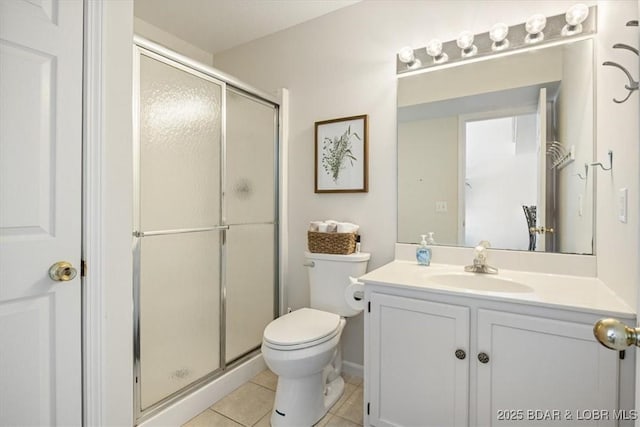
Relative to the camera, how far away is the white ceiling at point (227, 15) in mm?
2100

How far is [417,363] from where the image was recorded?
1381mm

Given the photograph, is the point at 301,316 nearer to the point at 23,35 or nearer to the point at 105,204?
the point at 105,204

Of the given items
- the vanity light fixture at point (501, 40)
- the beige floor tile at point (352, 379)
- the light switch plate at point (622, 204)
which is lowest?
the beige floor tile at point (352, 379)

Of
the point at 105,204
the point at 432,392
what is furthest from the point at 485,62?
the point at 105,204

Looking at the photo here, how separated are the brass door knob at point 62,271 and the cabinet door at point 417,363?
1217 mm

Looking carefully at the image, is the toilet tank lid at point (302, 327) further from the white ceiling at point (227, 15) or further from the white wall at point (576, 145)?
the white ceiling at point (227, 15)

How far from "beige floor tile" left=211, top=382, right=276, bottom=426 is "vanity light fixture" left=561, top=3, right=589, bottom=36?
8.35 feet

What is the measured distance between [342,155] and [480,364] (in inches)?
56.1

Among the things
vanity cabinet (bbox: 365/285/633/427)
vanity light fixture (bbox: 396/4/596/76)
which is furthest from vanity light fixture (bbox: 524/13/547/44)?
vanity cabinet (bbox: 365/285/633/427)

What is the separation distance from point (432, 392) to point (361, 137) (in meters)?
1.48

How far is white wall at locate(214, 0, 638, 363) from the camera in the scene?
1.24 m

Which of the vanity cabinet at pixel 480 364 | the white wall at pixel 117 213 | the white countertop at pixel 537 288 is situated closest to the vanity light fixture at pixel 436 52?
the white countertop at pixel 537 288

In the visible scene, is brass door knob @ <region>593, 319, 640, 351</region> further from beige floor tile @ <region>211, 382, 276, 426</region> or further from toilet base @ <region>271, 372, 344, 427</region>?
beige floor tile @ <region>211, 382, 276, 426</region>

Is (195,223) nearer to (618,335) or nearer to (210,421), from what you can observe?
(210,421)
